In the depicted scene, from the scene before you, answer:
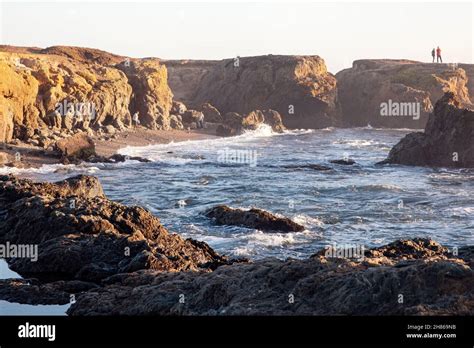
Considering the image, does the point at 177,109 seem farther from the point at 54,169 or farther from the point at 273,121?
the point at 54,169

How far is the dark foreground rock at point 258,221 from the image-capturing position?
23.0 metres

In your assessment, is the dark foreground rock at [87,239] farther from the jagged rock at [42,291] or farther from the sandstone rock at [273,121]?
the sandstone rock at [273,121]

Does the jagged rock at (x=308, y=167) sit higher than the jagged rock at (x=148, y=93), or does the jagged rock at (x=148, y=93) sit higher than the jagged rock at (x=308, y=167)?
the jagged rock at (x=148, y=93)

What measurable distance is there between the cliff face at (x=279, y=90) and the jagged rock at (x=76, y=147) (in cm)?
5568

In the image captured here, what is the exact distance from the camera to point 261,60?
336ft

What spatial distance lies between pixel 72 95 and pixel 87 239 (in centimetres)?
4188

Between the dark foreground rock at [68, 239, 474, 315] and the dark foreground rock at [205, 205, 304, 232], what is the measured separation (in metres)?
12.1

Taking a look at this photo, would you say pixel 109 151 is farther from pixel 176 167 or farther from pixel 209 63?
pixel 209 63

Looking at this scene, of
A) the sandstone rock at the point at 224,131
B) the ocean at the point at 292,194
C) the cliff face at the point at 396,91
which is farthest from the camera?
the cliff face at the point at 396,91

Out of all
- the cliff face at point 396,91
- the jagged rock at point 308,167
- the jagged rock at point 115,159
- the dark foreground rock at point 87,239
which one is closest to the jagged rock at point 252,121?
the cliff face at point 396,91

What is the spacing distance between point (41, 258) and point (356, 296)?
7759mm

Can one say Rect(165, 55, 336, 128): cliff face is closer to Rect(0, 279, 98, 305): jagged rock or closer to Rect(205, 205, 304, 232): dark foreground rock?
Rect(205, 205, 304, 232): dark foreground rock

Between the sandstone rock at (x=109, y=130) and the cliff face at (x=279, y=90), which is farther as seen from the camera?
the cliff face at (x=279, y=90)

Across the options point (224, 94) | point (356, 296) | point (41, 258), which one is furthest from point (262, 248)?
point (224, 94)
